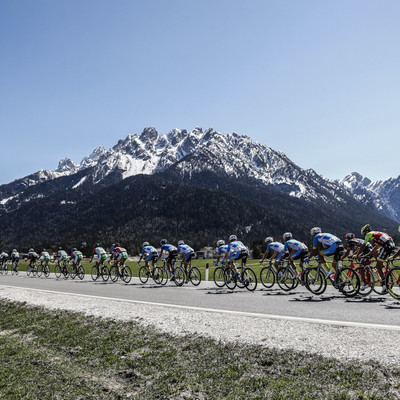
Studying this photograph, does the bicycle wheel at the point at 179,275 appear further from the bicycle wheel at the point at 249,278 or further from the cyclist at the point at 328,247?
the cyclist at the point at 328,247

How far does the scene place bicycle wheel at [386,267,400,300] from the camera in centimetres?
1042

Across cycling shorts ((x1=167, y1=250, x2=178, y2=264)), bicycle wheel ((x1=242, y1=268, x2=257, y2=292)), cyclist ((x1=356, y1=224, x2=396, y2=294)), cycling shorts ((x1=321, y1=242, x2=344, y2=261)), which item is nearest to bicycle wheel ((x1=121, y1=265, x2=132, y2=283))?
cycling shorts ((x1=167, y1=250, x2=178, y2=264))

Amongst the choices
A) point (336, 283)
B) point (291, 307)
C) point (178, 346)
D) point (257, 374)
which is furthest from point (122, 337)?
point (336, 283)

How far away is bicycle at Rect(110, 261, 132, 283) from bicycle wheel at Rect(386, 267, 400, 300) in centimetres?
1527

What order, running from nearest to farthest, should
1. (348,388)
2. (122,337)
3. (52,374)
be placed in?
(348,388) < (52,374) < (122,337)

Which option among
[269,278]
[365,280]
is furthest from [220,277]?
[365,280]

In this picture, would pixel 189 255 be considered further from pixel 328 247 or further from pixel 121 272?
pixel 328 247

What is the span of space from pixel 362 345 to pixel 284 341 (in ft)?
4.98

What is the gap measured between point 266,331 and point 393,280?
17.8 ft

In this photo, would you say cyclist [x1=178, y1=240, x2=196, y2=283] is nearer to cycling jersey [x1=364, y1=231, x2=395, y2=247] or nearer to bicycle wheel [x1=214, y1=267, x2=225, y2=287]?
bicycle wheel [x1=214, y1=267, x2=225, y2=287]

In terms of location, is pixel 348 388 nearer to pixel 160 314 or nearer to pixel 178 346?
pixel 178 346

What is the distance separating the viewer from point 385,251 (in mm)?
11297

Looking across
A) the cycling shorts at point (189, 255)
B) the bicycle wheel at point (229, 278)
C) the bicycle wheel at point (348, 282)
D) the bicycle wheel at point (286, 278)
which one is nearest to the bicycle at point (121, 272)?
the cycling shorts at point (189, 255)

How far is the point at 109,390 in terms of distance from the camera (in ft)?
18.5
